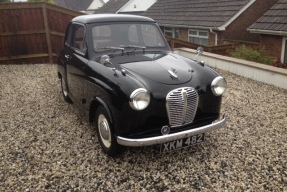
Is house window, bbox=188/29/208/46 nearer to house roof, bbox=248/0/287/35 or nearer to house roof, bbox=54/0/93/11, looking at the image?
house roof, bbox=248/0/287/35

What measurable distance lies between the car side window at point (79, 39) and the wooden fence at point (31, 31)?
5.43 metres

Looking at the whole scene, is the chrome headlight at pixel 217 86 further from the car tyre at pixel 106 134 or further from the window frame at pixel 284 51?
the window frame at pixel 284 51

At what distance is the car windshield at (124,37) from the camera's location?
156 inches

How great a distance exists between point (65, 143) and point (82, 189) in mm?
1186

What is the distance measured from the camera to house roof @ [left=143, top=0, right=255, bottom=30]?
503 inches

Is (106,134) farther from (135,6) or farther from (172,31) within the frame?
(135,6)

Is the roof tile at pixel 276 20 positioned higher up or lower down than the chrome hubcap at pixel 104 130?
higher up

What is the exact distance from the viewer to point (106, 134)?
335cm

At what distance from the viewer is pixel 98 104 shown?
3.52 meters

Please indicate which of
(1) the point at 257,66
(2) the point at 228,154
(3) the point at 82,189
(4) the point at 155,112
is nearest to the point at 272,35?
(1) the point at 257,66

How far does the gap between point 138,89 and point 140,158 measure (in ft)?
3.53

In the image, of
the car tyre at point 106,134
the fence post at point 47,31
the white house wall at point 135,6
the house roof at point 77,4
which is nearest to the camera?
the car tyre at point 106,134

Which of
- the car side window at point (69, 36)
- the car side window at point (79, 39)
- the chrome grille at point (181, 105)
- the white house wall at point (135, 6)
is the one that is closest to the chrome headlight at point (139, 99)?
the chrome grille at point (181, 105)

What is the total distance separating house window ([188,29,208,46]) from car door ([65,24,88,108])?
34.7 ft
